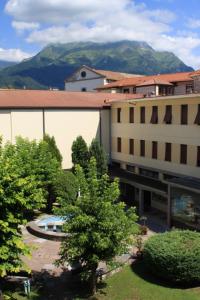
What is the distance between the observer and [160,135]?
3509 centimetres

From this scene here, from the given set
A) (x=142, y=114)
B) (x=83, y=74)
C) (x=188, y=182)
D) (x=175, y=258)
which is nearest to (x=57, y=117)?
(x=142, y=114)

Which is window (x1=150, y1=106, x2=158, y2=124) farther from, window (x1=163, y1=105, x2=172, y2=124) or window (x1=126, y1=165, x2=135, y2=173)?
window (x1=126, y1=165, x2=135, y2=173)

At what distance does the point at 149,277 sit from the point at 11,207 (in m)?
8.85

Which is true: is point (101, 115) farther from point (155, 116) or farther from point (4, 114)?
point (4, 114)

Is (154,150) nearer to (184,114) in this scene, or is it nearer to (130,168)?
(130,168)

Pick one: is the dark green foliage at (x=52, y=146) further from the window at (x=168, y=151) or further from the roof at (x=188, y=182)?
the roof at (x=188, y=182)

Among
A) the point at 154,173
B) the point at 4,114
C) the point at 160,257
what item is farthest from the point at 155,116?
the point at 160,257

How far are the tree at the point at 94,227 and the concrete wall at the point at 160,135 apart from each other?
13.5 metres

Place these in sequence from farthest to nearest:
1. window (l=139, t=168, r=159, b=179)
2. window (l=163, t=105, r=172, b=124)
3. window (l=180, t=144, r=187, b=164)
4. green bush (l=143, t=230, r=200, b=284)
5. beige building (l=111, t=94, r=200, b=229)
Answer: window (l=139, t=168, r=159, b=179) < window (l=163, t=105, r=172, b=124) < window (l=180, t=144, r=187, b=164) < beige building (l=111, t=94, r=200, b=229) < green bush (l=143, t=230, r=200, b=284)

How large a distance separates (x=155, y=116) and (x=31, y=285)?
19.1 metres

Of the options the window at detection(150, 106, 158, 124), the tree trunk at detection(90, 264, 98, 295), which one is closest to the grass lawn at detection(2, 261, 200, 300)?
the tree trunk at detection(90, 264, 98, 295)

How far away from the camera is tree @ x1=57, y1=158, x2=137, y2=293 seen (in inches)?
730

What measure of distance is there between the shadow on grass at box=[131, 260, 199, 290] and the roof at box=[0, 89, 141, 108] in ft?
61.3

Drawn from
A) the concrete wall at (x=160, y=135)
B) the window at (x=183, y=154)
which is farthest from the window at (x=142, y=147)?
the window at (x=183, y=154)
